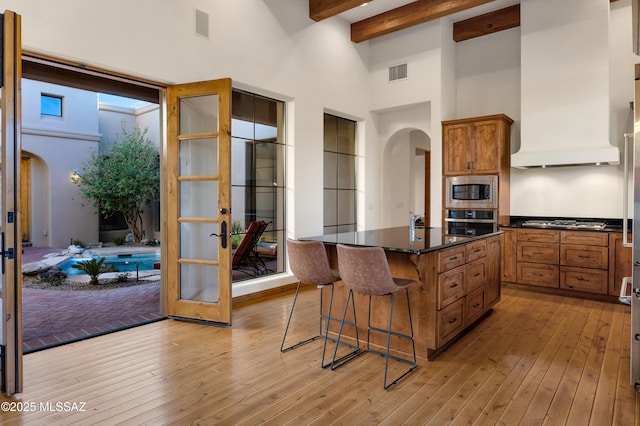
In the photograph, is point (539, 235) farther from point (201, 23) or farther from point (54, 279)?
point (54, 279)

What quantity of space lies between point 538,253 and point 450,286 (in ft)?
9.04

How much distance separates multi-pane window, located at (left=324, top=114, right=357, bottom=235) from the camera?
6.39m

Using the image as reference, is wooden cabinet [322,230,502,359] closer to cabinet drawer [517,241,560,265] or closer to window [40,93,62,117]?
cabinet drawer [517,241,560,265]

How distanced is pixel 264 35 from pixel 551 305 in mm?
4840

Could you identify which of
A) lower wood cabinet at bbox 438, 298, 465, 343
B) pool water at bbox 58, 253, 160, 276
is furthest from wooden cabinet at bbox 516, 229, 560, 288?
pool water at bbox 58, 253, 160, 276

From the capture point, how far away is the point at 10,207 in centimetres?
236

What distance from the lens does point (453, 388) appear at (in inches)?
100

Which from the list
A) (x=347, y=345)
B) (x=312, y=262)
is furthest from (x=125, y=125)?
(x=347, y=345)

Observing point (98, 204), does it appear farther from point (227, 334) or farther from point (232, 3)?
point (227, 334)

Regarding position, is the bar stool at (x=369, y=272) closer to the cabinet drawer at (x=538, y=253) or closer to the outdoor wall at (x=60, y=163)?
the cabinet drawer at (x=538, y=253)

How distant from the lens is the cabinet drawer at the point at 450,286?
9.78 feet

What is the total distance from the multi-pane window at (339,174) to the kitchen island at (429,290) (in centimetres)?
272

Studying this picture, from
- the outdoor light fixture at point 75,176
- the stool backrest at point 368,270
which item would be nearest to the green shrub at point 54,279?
the stool backrest at point 368,270

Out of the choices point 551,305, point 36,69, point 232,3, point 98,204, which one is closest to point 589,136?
point 551,305
